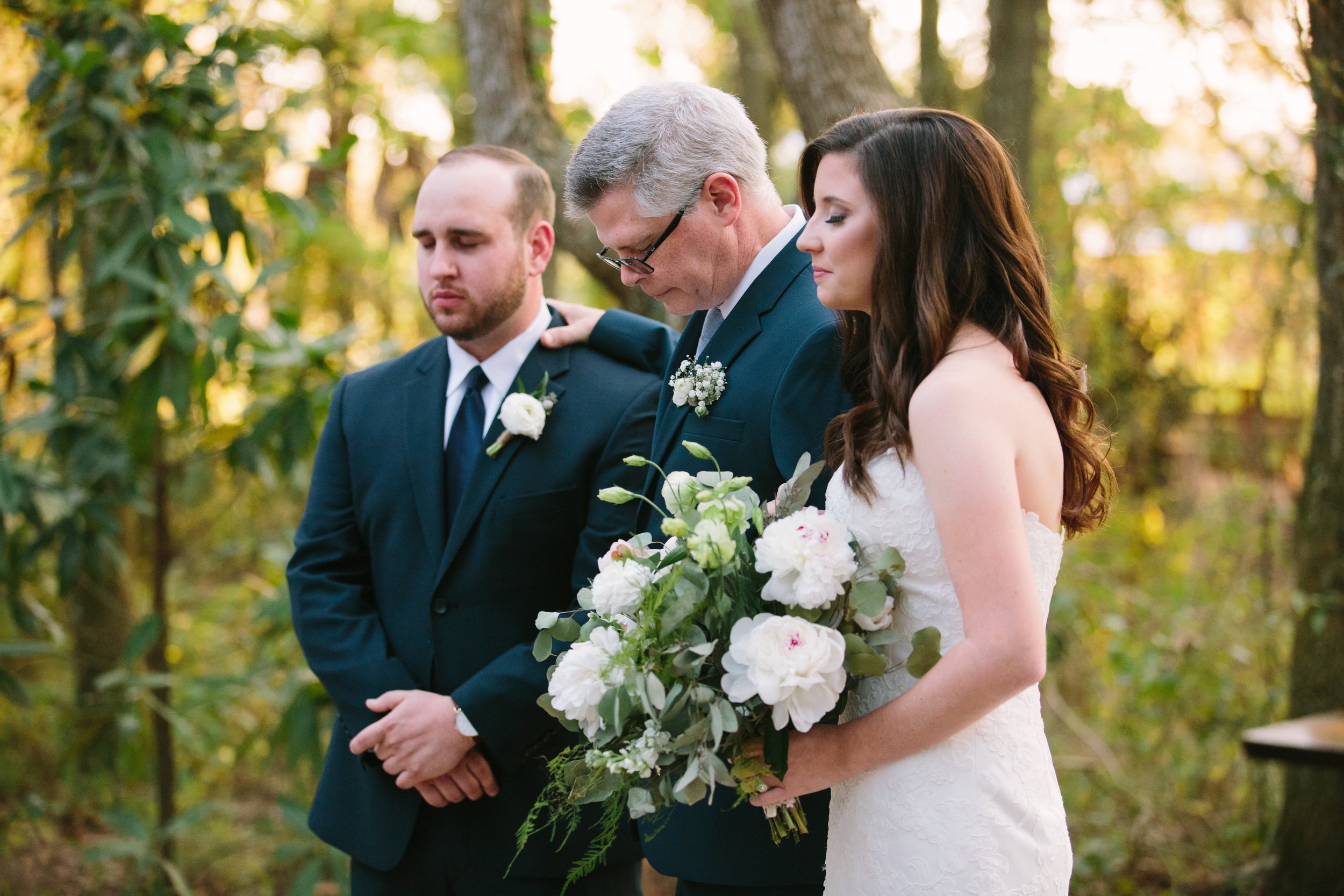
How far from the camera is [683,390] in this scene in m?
1.89

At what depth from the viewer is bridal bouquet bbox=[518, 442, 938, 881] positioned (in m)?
1.37

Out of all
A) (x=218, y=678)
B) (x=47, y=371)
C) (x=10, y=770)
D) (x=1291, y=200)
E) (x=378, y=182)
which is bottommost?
(x=10, y=770)

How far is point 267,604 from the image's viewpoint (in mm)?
3395

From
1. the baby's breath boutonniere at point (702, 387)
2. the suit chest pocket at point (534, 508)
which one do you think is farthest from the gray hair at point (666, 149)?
the suit chest pocket at point (534, 508)

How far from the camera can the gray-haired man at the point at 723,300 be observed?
1.79 metres

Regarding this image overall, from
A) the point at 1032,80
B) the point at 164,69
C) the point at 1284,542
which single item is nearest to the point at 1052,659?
the point at 1284,542

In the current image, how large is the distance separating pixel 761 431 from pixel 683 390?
0.18 metres

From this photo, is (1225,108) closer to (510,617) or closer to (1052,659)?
(1052,659)

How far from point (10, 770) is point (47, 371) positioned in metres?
1.87

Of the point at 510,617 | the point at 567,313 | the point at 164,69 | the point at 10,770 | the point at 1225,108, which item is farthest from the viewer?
the point at 1225,108

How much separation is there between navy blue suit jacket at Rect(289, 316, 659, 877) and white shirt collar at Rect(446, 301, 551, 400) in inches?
1.3

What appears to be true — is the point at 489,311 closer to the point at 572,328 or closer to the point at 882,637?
the point at 572,328

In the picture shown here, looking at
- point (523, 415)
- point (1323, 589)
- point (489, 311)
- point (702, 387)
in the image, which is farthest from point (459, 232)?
point (1323, 589)

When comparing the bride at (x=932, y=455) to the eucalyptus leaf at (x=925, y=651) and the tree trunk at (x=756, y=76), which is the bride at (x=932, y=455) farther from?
the tree trunk at (x=756, y=76)
